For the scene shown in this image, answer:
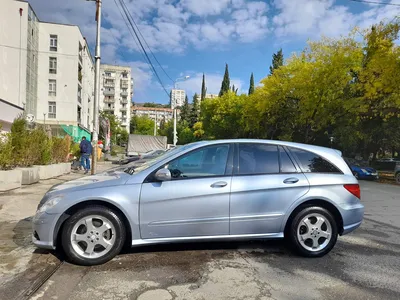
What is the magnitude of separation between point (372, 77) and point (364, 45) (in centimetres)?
349

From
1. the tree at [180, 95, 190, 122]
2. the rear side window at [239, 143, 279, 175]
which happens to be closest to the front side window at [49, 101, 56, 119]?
the rear side window at [239, 143, 279, 175]

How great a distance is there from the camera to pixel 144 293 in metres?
3.05

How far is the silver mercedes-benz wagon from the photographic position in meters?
3.66

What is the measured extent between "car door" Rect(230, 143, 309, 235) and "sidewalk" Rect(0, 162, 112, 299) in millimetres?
2441

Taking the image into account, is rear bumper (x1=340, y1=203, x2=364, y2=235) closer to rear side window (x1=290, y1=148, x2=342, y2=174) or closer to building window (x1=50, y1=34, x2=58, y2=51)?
rear side window (x1=290, y1=148, x2=342, y2=174)

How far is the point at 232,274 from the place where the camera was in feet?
11.7

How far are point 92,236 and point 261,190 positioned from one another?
2212 mm

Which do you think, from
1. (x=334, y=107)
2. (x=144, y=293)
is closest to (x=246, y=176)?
(x=144, y=293)

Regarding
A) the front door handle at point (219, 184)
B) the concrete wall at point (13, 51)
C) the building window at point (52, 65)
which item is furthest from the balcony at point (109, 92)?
the front door handle at point (219, 184)

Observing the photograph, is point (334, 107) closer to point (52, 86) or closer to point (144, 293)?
point (144, 293)

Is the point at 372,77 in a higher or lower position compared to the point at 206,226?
higher

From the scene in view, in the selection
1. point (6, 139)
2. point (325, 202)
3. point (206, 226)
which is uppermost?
point (6, 139)

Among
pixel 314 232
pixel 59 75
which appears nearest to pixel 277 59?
pixel 59 75

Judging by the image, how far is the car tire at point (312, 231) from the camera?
4117mm
